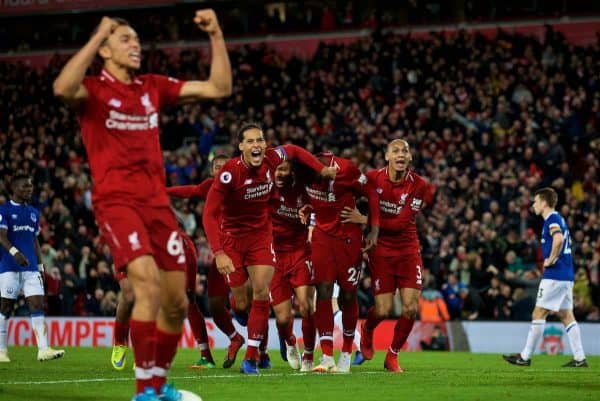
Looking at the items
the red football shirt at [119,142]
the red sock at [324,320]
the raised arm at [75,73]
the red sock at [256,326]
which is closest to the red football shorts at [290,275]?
the red sock at [324,320]

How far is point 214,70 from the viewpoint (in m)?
8.70

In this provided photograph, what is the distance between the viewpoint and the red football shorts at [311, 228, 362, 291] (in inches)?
542

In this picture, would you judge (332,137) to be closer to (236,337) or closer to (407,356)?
(407,356)

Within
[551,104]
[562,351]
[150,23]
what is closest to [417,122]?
[551,104]

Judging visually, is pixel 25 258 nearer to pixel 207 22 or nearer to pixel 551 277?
pixel 551 277

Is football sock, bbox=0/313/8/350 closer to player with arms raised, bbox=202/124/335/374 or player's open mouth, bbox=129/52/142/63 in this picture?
player with arms raised, bbox=202/124/335/374

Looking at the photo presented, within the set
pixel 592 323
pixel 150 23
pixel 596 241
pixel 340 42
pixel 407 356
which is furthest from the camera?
pixel 150 23

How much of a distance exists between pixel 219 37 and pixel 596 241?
1728 centimetres

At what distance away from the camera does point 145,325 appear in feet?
26.8

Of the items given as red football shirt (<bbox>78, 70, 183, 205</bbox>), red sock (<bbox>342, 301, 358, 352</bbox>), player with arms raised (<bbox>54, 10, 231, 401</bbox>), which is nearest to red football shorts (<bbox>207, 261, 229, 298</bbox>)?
red sock (<bbox>342, 301, 358, 352</bbox>)

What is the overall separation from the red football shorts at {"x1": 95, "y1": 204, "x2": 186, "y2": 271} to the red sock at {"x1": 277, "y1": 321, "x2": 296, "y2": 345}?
573 cm

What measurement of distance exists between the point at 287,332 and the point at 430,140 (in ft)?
49.3

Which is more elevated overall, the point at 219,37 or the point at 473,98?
the point at 219,37

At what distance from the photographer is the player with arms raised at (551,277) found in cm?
1673
